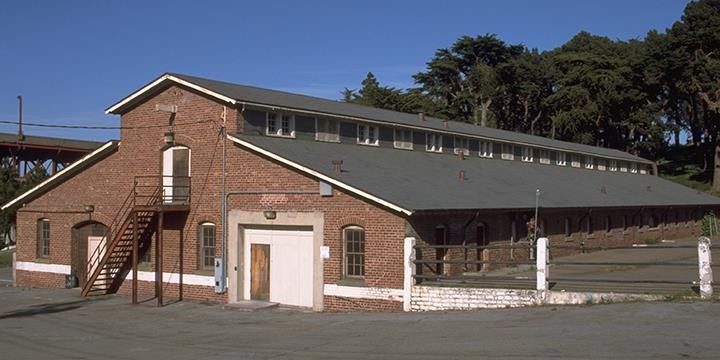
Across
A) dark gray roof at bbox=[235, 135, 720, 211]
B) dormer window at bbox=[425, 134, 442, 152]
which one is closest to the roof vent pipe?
dark gray roof at bbox=[235, 135, 720, 211]

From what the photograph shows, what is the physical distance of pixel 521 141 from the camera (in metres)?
43.4

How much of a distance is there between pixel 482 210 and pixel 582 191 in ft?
49.3

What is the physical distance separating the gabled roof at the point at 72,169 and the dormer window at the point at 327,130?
292 inches

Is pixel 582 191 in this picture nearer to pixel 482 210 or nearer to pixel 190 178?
pixel 482 210

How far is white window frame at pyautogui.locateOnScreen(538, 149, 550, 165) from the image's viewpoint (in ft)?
151

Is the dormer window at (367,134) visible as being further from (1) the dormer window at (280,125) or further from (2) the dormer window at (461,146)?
(2) the dormer window at (461,146)

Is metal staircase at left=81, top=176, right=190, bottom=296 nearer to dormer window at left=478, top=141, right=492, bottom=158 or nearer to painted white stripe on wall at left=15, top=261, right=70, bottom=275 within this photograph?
painted white stripe on wall at left=15, top=261, right=70, bottom=275

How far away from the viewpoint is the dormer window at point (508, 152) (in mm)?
41931

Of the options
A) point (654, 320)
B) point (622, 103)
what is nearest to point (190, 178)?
point (654, 320)

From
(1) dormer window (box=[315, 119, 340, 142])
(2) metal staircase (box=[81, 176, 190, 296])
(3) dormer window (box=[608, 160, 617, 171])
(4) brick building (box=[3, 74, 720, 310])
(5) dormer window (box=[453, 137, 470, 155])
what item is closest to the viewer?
(4) brick building (box=[3, 74, 720, 310])

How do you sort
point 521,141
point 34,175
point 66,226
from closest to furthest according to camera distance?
point 66,226
point 521,141
point 34,175

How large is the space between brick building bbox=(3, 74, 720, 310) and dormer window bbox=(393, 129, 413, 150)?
4 centimetres

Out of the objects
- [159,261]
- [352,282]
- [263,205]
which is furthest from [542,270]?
[159,261]

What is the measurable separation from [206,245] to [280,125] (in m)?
4.88
